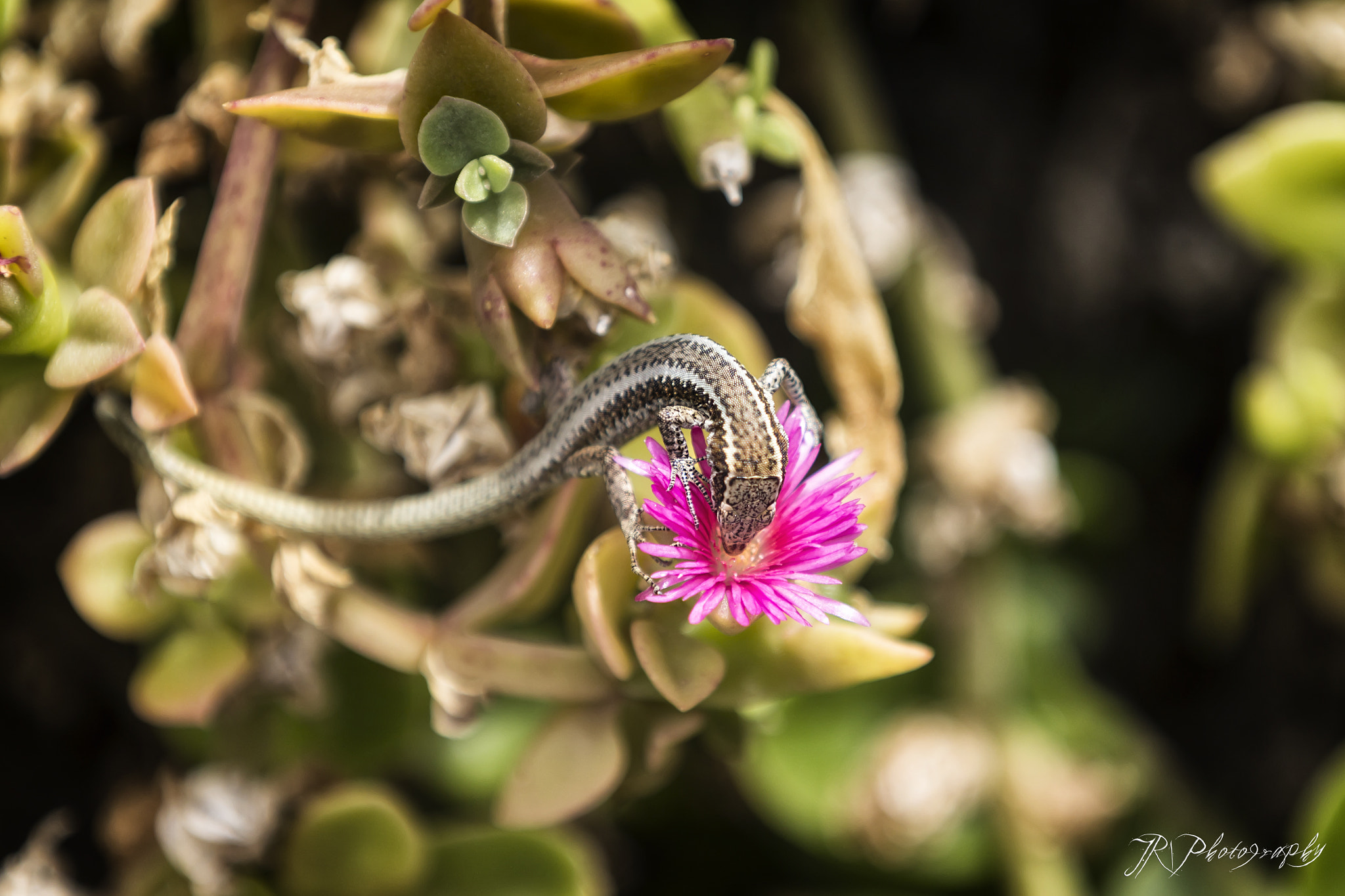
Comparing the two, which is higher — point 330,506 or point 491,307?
point 491,307

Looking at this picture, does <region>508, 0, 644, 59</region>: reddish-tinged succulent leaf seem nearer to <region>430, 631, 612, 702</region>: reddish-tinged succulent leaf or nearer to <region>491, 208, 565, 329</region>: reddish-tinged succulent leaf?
<region>491, 208, 565, 329</region>: reddish-tinged succulent leaf

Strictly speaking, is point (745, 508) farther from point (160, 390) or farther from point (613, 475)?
point (160, 390)

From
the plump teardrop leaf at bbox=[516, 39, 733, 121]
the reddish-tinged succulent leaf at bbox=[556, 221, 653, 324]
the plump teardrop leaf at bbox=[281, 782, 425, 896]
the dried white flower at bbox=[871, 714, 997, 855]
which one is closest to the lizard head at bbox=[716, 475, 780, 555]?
the reddish-tinged succulent leaf at bbox=[556, 221, 653, 324]

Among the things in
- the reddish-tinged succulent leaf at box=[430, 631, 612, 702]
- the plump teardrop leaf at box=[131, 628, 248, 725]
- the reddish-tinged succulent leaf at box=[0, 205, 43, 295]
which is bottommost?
the plump teardrop leaf at box=[131, 628, 248, 725]

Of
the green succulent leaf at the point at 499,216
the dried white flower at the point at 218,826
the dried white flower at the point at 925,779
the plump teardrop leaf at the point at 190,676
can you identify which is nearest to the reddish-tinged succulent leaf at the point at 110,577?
the plump teardrop leaf at the point at 190,676

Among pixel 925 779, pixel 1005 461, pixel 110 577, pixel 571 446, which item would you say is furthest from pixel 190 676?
pixel 1005 461

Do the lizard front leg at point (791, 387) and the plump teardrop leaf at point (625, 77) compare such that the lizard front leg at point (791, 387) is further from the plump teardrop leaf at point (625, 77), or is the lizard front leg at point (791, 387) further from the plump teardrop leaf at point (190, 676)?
the plump teardrop leaf at point (190, 676)
